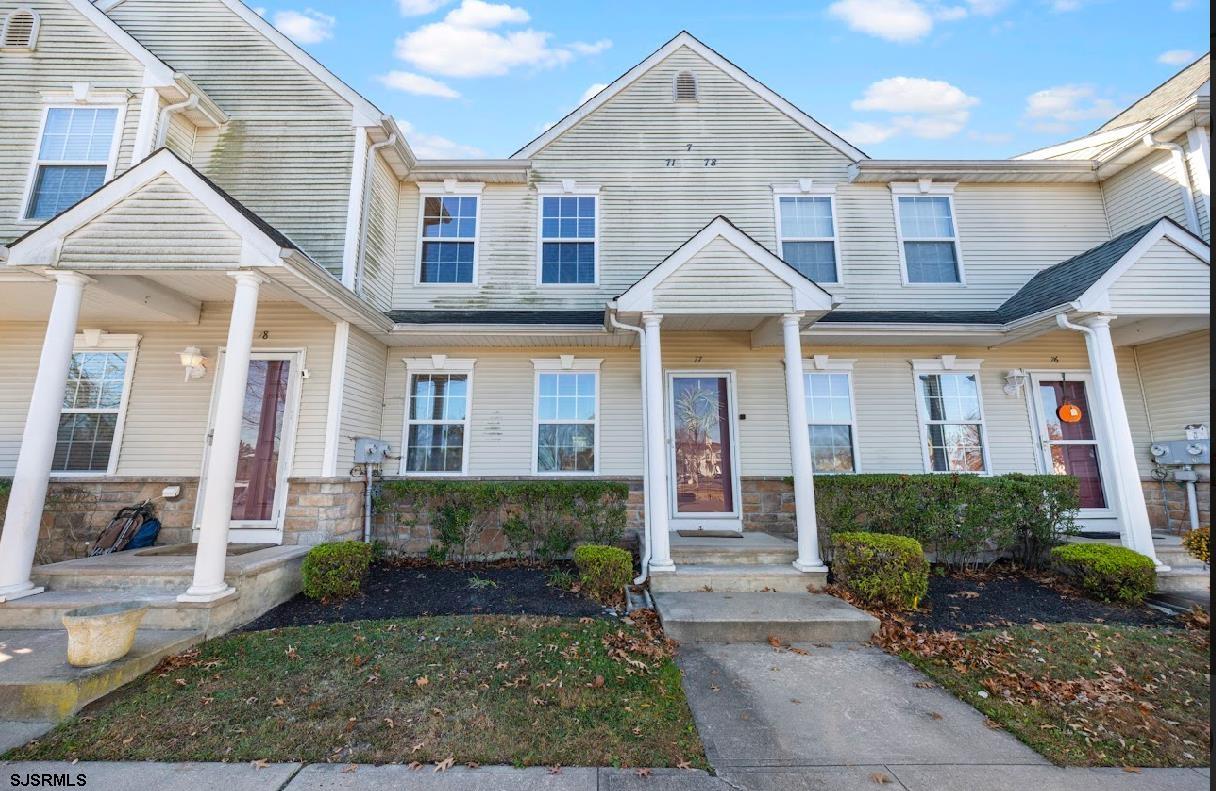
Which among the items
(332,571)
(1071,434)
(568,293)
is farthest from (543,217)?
(1071,434)

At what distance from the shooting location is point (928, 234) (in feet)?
26.9

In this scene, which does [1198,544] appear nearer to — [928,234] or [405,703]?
[928,234]

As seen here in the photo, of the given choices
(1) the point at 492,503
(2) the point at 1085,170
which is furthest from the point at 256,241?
(2) the point at 1085,170

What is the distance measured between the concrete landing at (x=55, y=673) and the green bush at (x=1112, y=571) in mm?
8754

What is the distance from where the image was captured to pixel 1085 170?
319 inches

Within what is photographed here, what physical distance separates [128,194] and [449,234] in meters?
3.90

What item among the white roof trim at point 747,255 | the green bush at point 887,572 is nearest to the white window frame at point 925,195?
the white roof trim at point 747,255

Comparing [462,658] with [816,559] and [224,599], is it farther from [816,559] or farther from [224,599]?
[816,559]

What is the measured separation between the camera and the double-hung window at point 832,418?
7.36 m

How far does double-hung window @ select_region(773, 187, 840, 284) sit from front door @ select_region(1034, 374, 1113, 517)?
A: 355 centimetres

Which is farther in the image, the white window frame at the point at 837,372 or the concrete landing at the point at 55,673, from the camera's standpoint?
the white window frame at the point at 837,372

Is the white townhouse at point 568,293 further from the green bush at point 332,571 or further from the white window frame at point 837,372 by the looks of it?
the green bush at point 332,571

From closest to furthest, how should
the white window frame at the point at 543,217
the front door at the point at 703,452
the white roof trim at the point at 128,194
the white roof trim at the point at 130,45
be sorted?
the white roof trim at the point at 128,194, the white roof trim at the point at 130,45, the front door at the point at 703,452, the white window frame at the point at 543,217

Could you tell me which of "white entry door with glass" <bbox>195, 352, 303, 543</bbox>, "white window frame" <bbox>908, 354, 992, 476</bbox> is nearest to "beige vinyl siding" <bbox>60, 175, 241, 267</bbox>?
"white entry door with glass" <bbox>195, 352, 303, 543</bbox>
